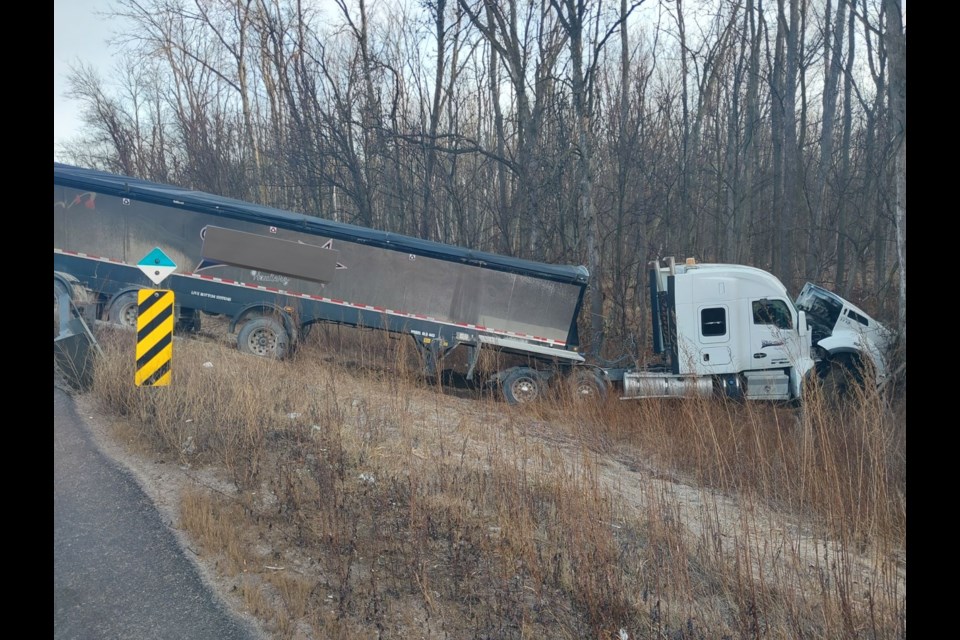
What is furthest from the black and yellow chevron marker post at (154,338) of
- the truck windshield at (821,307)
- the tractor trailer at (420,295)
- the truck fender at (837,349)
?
the truck windshield at (821,307)

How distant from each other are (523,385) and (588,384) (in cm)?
123

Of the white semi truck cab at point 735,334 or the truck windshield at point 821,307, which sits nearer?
the white semi truck cab at point 735,334

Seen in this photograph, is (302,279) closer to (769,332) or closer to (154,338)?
(154,338)

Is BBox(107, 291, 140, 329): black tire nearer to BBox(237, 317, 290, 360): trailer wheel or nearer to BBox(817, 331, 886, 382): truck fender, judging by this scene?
BBox(237, 317, 290, 360): trailer wheel

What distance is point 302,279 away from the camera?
12.5 m

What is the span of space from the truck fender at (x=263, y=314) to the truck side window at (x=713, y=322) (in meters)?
7.60

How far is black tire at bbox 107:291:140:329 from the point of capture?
1162cm

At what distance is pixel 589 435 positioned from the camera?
902 centimetres

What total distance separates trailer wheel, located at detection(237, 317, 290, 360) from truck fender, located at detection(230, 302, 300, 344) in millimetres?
100

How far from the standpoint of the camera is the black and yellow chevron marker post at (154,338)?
277 inches

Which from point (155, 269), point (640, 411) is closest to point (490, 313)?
point (640, 411)

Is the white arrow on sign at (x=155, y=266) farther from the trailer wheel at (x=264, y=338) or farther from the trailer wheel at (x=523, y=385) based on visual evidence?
the trailer wheel at (x=523, y=385)

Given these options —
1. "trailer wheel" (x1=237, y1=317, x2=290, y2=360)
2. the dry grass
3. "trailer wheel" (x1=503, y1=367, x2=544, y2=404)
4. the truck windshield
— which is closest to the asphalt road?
the dry grass

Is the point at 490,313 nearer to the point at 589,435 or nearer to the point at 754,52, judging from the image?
the point at 589,435
